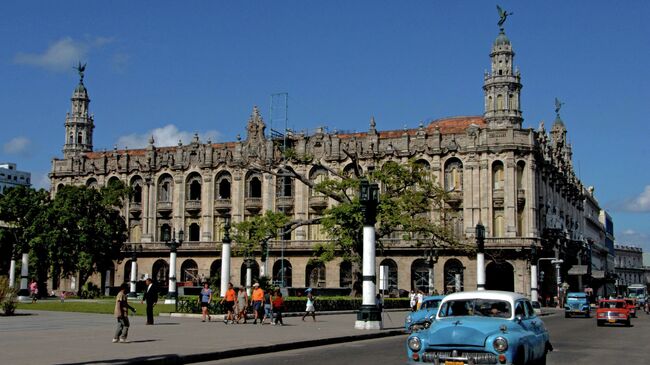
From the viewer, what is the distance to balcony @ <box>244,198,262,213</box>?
255ft

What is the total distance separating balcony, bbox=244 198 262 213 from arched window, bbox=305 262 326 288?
7712mm

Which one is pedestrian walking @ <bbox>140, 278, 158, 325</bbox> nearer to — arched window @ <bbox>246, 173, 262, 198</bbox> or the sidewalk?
the sidewalk

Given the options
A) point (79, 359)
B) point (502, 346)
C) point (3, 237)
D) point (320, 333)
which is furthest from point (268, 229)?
point (502, 346)

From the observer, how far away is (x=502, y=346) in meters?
13.7

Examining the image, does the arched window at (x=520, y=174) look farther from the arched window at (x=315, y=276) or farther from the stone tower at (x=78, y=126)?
the stone tower at (x=78, y=126)

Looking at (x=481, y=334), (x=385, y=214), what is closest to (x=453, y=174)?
(x=385, y=214)

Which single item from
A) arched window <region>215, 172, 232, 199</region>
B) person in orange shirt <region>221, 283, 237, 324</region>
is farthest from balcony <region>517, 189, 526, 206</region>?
person in orange shirt <region>221, 283, 237, 324</region>

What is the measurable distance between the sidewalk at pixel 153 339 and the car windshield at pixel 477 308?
6107 millimetres

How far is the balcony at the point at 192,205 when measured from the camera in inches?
3159

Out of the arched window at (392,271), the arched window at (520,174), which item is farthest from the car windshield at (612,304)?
the arched window at (392,271)

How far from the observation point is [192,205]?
80438 mm

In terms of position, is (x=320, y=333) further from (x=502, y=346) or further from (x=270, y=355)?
(x=502, y=346)

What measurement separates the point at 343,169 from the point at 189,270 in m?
18.9

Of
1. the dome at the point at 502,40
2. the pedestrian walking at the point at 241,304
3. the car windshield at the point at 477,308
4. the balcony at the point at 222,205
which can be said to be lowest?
the pedestrian walking at the point at 241,304
